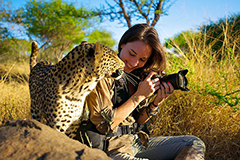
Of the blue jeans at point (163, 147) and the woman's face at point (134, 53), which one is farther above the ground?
the woman's face at point (134, 53)

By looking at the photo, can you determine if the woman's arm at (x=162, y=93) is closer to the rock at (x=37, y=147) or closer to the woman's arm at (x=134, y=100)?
the woman's arm at (x=134, y=100)

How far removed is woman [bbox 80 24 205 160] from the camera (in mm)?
1586

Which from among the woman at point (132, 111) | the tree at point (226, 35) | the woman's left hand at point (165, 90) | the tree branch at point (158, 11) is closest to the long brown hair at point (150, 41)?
the woman at point (132, 111)

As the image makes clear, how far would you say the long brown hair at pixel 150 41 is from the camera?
6.89 ft

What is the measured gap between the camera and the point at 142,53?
2.07m

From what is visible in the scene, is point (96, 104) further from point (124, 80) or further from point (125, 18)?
point (125, 18)

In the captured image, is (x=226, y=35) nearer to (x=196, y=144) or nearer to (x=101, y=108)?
(x=196, y=144)

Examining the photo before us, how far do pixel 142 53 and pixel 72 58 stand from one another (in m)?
0.80

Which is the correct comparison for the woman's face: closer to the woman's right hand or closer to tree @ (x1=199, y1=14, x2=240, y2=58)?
the woman's right hand

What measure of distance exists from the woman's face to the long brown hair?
0.06m

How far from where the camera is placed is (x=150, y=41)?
6.88 feet

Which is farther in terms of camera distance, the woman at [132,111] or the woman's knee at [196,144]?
the woman's knee at [196,144]

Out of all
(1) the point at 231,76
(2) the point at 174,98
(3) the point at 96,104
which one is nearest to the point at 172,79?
(3) the point at 96,104

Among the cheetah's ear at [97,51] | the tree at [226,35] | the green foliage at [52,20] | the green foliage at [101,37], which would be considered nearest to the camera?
the cheetah's ear at [97,51]
